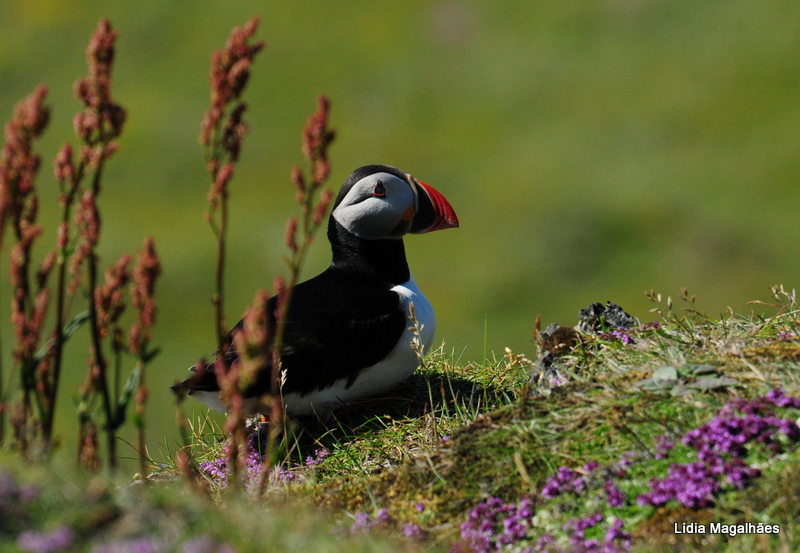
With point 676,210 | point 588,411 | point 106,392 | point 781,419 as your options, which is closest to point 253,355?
point 106,392

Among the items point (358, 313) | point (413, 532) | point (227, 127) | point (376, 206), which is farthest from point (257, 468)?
point (227, 127)

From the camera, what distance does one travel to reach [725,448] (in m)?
4.13

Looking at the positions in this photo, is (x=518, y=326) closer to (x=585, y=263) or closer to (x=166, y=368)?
(x=585, y=263)

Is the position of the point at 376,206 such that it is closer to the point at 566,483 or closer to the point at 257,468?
the point at 257,468

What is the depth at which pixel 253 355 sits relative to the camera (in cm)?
327

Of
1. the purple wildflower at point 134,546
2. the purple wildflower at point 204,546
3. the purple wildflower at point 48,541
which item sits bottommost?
the purple wildflower at point 204,546

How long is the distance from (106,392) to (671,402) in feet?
8.18

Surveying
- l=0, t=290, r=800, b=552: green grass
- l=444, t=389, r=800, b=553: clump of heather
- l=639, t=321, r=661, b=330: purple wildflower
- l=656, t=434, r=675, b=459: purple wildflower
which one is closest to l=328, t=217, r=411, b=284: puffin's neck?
l=0, t=290, r=800, b=552: green grass

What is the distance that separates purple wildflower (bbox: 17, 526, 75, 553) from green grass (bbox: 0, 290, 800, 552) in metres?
0.07

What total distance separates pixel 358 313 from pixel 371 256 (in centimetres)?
75

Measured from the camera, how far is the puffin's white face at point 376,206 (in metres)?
6.90

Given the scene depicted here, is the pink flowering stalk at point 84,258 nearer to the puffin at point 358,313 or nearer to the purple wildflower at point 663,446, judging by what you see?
the purple wildflower at point 663,446

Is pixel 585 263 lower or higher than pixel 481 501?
lower

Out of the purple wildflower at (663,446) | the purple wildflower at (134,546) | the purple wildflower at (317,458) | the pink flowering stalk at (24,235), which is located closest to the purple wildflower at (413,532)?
the purple wildflower at (663,446)
